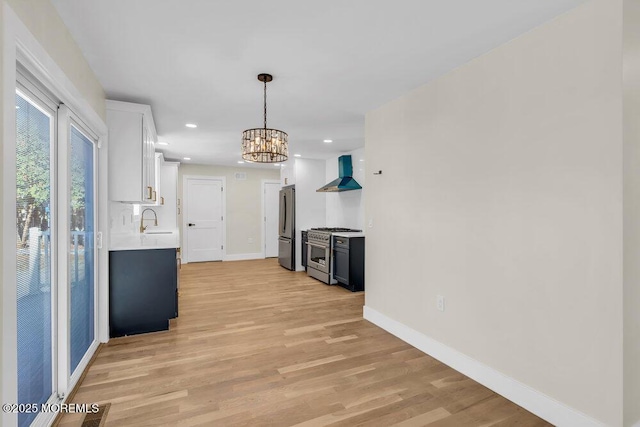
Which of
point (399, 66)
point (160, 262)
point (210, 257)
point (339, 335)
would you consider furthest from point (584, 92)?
point (210, 257)

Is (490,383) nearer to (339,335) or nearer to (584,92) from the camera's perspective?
(339,335)

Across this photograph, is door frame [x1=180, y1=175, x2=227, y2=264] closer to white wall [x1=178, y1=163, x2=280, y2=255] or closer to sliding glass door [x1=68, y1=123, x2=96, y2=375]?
white wall [x1=178, y1=163, x2=280, y2=255]

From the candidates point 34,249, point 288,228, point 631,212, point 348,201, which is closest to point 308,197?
point 288,228

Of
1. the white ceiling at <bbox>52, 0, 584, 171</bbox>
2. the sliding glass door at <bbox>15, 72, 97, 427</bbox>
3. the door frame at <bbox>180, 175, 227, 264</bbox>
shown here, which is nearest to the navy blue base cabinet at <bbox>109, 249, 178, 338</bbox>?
the sliding glass door at <bbox>15, 72, 97, 427</bbox>

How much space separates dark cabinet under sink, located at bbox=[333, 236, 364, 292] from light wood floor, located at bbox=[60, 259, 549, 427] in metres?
1.19

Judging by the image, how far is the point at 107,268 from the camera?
3111 millimetres

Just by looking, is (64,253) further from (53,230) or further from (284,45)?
(284,45)

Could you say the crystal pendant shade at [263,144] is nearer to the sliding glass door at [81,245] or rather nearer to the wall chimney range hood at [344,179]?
the sliding glass door at [81,245]

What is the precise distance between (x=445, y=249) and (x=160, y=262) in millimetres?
2737

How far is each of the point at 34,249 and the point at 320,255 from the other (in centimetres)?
442

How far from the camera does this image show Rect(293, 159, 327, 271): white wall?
6.73m

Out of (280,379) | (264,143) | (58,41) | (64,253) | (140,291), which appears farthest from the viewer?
(140,291)

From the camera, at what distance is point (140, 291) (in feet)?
10.8

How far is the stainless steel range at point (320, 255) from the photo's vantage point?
5.54 metres
